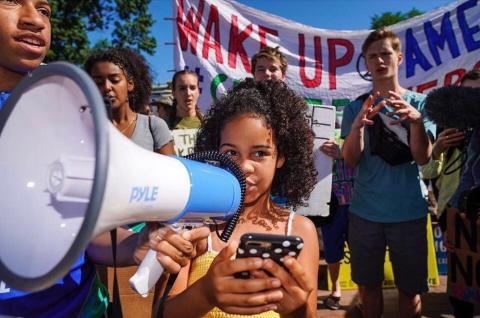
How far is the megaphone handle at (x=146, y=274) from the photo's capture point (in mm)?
943

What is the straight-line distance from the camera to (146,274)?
952 mm

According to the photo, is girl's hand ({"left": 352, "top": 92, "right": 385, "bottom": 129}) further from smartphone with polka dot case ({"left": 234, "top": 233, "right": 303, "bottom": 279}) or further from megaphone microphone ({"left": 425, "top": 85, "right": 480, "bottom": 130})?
smartphone with polka dot case ({"left": 234, "top": 233, "right": 303, "bottom": 279})

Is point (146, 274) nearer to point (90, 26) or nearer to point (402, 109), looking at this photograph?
point (402, 109)

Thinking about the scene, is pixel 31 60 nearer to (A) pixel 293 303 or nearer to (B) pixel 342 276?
(A) pixel 293 303

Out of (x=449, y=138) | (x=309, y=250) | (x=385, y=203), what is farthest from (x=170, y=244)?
(x=449, y=138)

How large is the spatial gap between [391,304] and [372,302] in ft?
3.67

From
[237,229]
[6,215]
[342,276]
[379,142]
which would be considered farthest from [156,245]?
[342,276]

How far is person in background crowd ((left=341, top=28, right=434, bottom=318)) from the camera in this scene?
2496 millimetres

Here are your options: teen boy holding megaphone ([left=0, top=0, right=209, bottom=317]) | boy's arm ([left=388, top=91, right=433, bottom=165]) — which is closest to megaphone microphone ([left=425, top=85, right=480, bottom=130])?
boy's arm ([left=388, top=91, right=433, bottom=165])

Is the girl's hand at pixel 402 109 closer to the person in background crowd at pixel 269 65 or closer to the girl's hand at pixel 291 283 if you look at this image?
the person in background crowd at pixel 269 65

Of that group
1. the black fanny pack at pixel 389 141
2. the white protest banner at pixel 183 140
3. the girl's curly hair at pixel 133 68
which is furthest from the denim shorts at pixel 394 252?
the girl's curly hair at pixel 133 68

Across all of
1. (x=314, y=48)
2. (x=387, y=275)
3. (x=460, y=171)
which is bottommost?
(x=387, y=275)

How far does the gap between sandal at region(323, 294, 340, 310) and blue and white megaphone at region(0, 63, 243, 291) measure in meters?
2.90

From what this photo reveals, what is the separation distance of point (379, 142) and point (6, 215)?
2073mm
